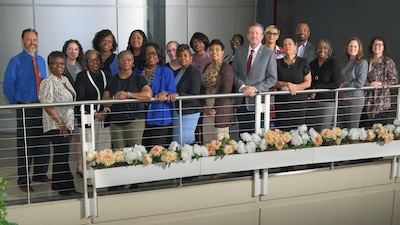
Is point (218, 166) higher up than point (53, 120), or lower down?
lower down

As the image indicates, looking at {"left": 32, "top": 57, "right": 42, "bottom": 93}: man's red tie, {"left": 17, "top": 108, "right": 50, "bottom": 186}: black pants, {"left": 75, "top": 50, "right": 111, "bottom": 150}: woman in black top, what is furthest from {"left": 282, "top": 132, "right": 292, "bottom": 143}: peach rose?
{"left": 32, "top": 57, "right": 42, "bottom": 93}: man's red tie

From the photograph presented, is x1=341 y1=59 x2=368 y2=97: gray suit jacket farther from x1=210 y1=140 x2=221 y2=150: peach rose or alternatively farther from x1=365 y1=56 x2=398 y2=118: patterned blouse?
x1=210 y1=140 x2=221 y2=150: peach rose

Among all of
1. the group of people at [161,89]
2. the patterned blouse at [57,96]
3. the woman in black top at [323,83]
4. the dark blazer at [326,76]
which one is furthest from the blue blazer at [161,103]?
the dark blazer at [326,76]

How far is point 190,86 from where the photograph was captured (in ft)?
15.7

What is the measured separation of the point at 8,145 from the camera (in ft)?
21.5

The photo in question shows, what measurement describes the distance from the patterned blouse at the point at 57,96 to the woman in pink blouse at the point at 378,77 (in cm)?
291

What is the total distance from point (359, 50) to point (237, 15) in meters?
3.66

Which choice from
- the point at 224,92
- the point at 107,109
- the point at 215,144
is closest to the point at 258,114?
the point at 224,92

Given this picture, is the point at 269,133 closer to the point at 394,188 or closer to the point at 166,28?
the point at 394,188

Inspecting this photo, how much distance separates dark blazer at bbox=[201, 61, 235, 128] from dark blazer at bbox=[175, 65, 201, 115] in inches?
8.1

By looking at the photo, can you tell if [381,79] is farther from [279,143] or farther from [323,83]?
[279,143]

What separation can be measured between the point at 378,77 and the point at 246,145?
1716 millimetres

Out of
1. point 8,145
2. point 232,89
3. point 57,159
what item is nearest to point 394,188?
point 232,89

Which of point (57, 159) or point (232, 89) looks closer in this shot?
point (57, 159)
